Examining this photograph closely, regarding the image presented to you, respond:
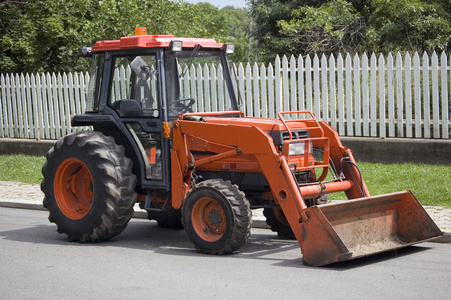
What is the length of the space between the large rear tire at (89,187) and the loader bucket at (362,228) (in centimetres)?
261

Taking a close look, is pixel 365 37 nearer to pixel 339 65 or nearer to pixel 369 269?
pixel 339 65

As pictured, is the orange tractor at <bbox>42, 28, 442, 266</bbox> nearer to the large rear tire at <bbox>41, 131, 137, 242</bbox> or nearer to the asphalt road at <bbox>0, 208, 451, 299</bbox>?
the large rear tire at <bbox>41, 131, 137, 242</bbox>

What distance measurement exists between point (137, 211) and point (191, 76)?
99.8 inches

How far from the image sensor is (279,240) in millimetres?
9578

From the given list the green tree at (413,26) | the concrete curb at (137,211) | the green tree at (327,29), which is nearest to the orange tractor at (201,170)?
the concrete curb at (137,211)

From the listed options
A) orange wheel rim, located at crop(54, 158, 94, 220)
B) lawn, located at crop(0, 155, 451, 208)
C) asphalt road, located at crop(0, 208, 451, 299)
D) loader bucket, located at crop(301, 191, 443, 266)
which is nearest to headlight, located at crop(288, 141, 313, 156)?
loader bucket, located at crop(301, 191, 443, 266)

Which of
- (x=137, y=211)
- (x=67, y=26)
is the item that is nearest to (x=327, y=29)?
(x=67, y=26)

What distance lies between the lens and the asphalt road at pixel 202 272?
6.93m

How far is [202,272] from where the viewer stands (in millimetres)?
7816

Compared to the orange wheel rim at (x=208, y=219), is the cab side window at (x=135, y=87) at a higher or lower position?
higher

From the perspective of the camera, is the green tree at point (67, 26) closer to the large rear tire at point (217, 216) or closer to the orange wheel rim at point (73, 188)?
the orange wheel rim at point (73, 188)

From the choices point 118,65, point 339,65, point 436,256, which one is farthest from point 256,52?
point 436,256

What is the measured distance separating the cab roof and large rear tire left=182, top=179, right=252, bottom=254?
1.97 m

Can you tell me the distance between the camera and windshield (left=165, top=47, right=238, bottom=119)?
9547 mm
